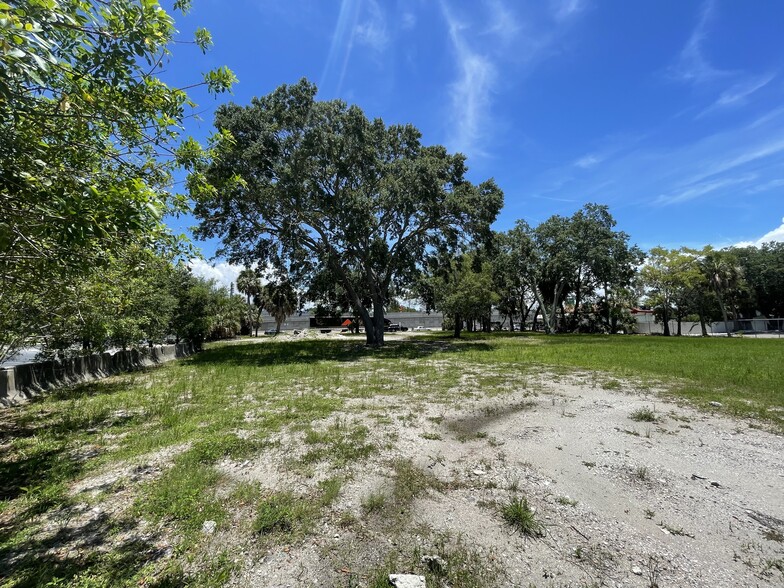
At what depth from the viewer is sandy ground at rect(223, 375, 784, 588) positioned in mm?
2648

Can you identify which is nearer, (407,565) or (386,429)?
(407,565)

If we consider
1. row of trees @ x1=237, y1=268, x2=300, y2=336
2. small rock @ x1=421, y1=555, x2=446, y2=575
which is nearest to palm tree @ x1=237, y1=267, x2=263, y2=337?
row of trees @ x1=237, y1=268, x2=300, y2=336

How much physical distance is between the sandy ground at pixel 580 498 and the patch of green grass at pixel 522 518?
0.23 ft

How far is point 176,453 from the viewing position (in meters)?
4.75

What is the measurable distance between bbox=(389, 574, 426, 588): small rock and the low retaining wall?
361 inches

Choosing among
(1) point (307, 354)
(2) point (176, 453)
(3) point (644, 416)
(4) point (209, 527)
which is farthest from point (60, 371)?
(3) point (644, 416)

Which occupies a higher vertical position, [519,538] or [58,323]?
[58,323]

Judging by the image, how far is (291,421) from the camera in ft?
20.3

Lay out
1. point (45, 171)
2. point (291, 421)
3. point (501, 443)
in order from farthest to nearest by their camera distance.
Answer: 1. point (291, 421)
2. point (501, 443)
3. point (45, 171)

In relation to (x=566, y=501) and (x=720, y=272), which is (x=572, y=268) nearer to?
(x=720, y=272)

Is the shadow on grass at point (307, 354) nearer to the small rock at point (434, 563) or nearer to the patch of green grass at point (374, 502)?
the patch of green grass at point (374, 502)

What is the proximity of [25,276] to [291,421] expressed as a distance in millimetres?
3929

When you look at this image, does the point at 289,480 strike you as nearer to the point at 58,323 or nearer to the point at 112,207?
the point at 112,207

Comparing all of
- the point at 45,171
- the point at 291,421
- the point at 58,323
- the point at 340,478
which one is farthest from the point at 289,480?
the point at 58,323
